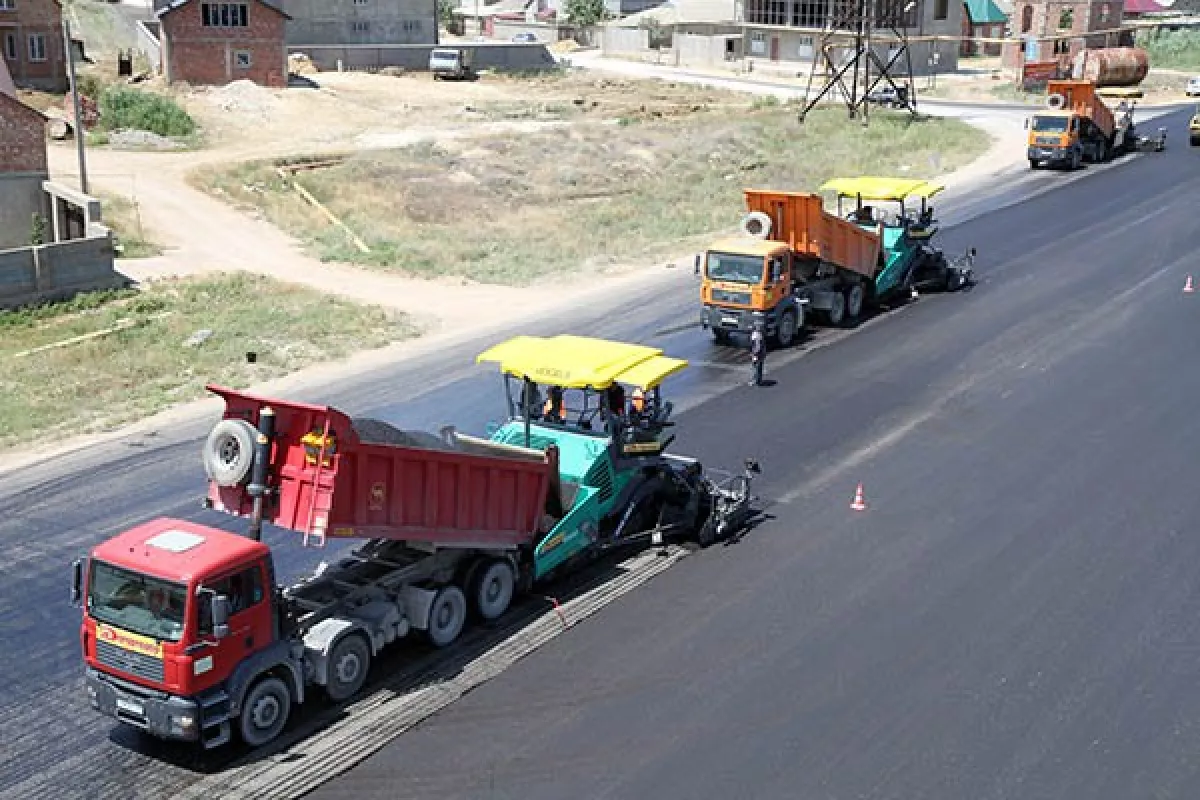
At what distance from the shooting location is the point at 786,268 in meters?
25.8

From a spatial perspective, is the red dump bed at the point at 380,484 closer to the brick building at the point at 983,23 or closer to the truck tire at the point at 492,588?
the truck tire at the point at 492,588

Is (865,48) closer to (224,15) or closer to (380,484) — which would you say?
(224,15)

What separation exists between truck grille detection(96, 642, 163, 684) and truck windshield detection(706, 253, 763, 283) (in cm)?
1610

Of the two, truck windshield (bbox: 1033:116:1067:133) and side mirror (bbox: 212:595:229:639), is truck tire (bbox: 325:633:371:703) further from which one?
truck windshield (bbox: 1033:116:1067:133)

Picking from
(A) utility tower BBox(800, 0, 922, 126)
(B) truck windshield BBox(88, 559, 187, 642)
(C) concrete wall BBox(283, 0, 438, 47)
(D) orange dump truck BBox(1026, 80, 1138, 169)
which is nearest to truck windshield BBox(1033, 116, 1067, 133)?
(D) orange dump truck BBox(1026, 80, 1138, 169)

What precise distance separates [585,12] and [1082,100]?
230ft

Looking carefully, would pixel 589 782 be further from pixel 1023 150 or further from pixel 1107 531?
pixel 1023 150

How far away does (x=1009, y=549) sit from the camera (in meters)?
16.2

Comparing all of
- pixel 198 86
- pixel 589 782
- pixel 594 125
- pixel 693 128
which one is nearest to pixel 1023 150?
pixel 693 128

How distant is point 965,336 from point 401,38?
195ft

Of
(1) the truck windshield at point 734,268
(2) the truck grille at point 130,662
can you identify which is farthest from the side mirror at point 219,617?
(1) the truck windshield at point 734,268

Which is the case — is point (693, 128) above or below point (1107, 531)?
above

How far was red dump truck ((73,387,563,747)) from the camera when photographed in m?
11.1

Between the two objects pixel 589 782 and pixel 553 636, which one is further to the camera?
pixel 553 636
